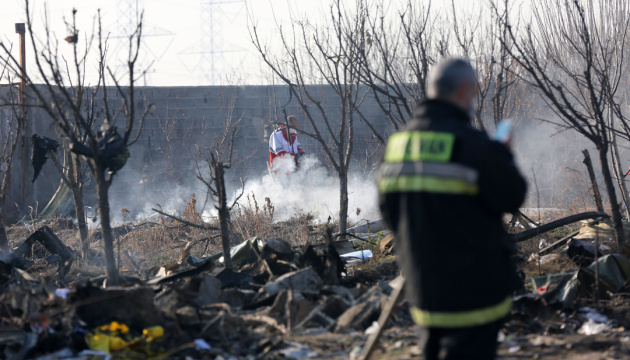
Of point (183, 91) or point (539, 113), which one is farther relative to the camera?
point (539, 113)

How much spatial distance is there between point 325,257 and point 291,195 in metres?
6.67

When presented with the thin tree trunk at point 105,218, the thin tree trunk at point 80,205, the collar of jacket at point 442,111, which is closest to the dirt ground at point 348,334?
the thin tree trunk at point 105,218

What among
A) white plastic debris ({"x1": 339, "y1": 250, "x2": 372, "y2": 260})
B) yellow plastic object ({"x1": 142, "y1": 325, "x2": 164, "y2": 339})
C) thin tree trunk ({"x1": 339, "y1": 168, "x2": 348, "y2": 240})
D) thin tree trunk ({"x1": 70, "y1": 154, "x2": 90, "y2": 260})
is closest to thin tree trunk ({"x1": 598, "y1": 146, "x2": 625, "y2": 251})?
white plastic debris ({"x1": 339, "y1": 250, "x2": 372, "y2": 260})

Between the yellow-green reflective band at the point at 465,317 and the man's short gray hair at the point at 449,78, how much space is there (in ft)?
2.87

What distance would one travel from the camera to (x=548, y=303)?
14.4 feet

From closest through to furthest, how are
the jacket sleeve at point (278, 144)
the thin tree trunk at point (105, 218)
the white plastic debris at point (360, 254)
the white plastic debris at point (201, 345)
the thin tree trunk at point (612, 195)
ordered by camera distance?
the white plastic debris at point (201, 345) → the thin tree trunk at point (105, 218) → the thin tree trunk at point (612, 195) → the white plastic debris at point (360, 254) → the jacket sleeve at point (278, 144)

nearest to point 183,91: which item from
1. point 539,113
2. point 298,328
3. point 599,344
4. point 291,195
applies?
point 291,195

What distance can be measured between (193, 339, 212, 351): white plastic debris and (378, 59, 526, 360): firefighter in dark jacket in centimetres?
188

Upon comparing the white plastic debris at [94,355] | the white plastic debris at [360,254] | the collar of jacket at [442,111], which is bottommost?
the white plastic debris at [94,355]

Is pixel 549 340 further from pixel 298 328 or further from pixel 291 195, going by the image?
pixel 291 195

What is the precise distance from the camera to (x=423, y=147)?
7.81 ft

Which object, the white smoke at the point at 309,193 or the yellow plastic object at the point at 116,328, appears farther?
the white smoke at the point at 309,193

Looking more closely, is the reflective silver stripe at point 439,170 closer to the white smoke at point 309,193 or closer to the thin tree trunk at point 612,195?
the thin tree trunk at point 612,195

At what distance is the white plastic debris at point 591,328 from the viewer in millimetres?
3951
